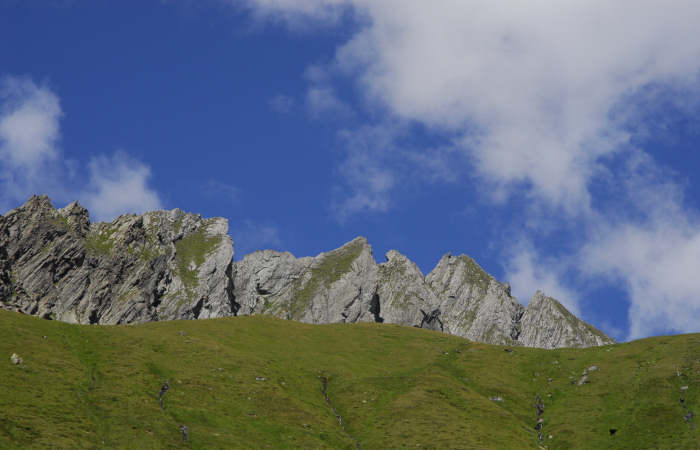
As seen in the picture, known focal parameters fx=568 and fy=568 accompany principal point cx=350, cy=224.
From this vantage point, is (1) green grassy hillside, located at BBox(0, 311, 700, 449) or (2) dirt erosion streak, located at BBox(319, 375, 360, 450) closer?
(1) green grassy hillside, located at BBox(0, 311, 700, 449)

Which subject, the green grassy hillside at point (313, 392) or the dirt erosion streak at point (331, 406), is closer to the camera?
the green grassy hillside at point (313, 392)

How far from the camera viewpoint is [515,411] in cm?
10012

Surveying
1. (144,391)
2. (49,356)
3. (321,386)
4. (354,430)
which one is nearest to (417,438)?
(354,430)

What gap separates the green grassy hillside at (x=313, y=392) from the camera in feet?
235

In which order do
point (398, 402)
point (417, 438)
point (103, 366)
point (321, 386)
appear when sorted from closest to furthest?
point (417, 438)
point (103, 366)
point (398, 402)
point (321, 386)

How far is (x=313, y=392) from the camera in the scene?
9838 cm

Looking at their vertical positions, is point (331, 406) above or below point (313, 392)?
below

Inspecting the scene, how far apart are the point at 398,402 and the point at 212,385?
3054 cm

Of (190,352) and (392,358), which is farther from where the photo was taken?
(392,358)

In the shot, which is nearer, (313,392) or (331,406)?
(331,406)

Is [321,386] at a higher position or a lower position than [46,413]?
higher

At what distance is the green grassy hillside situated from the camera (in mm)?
71750

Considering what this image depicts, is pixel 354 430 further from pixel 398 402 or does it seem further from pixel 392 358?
pixel 392 358

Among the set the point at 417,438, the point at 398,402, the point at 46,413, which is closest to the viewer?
the point at 46,413
